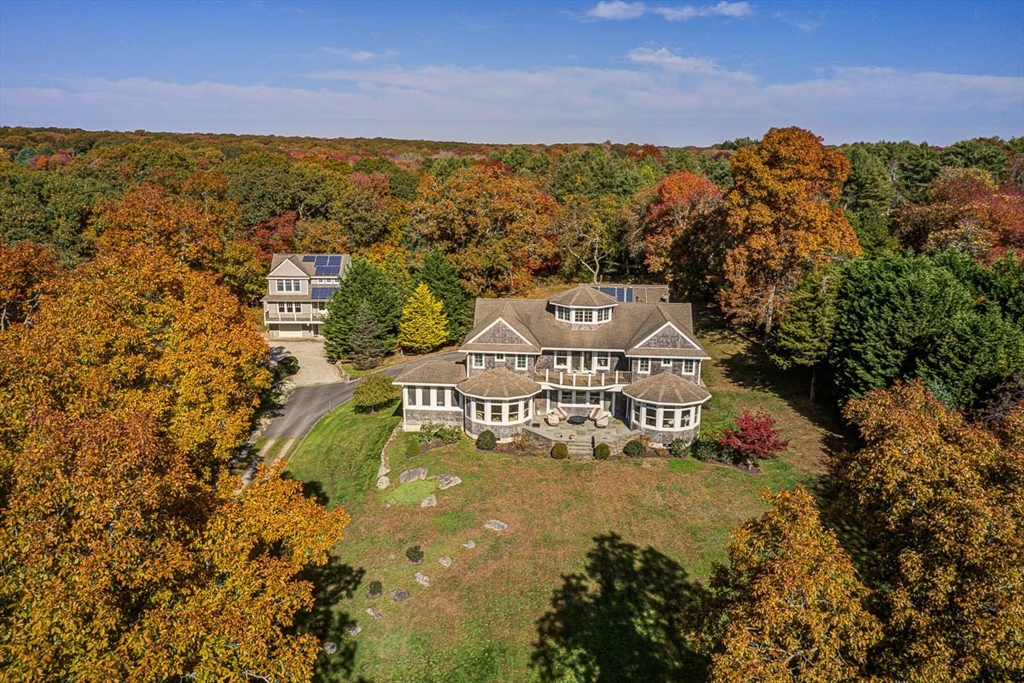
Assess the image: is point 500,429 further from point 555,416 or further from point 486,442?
point 555,416

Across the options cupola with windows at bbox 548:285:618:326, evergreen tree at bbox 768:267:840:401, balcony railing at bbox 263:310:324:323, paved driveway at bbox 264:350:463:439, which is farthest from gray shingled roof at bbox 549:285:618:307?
balcony railing at bbox 263:310:324:323

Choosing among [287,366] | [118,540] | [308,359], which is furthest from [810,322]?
[308,359]

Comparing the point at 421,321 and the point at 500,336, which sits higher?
the point at 500,336

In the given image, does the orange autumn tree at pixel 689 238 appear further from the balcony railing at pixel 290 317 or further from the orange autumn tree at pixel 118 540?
the orange autumn tree at pixel 118 540

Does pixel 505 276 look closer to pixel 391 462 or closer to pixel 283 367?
pixel 283 367

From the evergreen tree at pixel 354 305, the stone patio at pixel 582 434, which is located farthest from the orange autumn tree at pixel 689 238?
the evergreen tree at pixel 354 305

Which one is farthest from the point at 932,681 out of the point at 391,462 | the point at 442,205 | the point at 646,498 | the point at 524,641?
the point at 442,205
